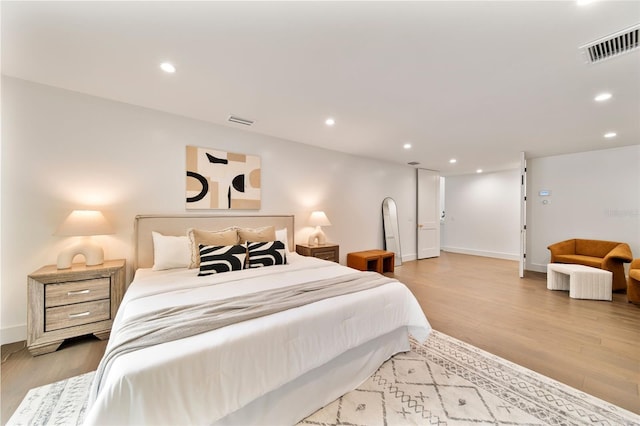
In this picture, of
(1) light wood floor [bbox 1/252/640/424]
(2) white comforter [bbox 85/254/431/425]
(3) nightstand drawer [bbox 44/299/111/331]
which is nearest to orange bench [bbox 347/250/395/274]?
(1) light wood floor [bbox 1/252/640/424]

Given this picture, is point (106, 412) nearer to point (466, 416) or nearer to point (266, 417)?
point (266, 417)

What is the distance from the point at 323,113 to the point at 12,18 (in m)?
2.51

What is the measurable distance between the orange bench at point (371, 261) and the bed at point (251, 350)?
2.15 meters

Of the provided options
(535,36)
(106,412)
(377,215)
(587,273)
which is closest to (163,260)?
(106,412)

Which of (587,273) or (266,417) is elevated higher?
(587,273)

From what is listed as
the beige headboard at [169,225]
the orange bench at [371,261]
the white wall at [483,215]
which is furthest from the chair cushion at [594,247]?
the beige headboard at [169,225]

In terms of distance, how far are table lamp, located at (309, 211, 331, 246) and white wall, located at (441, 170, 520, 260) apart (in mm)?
5473

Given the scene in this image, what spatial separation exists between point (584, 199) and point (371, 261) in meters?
4.39

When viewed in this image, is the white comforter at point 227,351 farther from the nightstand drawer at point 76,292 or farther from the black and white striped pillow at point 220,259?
the nightstand drawer at point 76,292

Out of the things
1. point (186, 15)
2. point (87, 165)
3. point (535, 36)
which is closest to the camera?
point (186, 15)

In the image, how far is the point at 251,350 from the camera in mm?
1368

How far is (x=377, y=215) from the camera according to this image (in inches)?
225

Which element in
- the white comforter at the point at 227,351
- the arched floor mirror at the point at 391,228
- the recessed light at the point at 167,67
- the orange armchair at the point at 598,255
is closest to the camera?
the white comforter at the point at 227,351

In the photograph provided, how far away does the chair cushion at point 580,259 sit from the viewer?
13.5 ft
